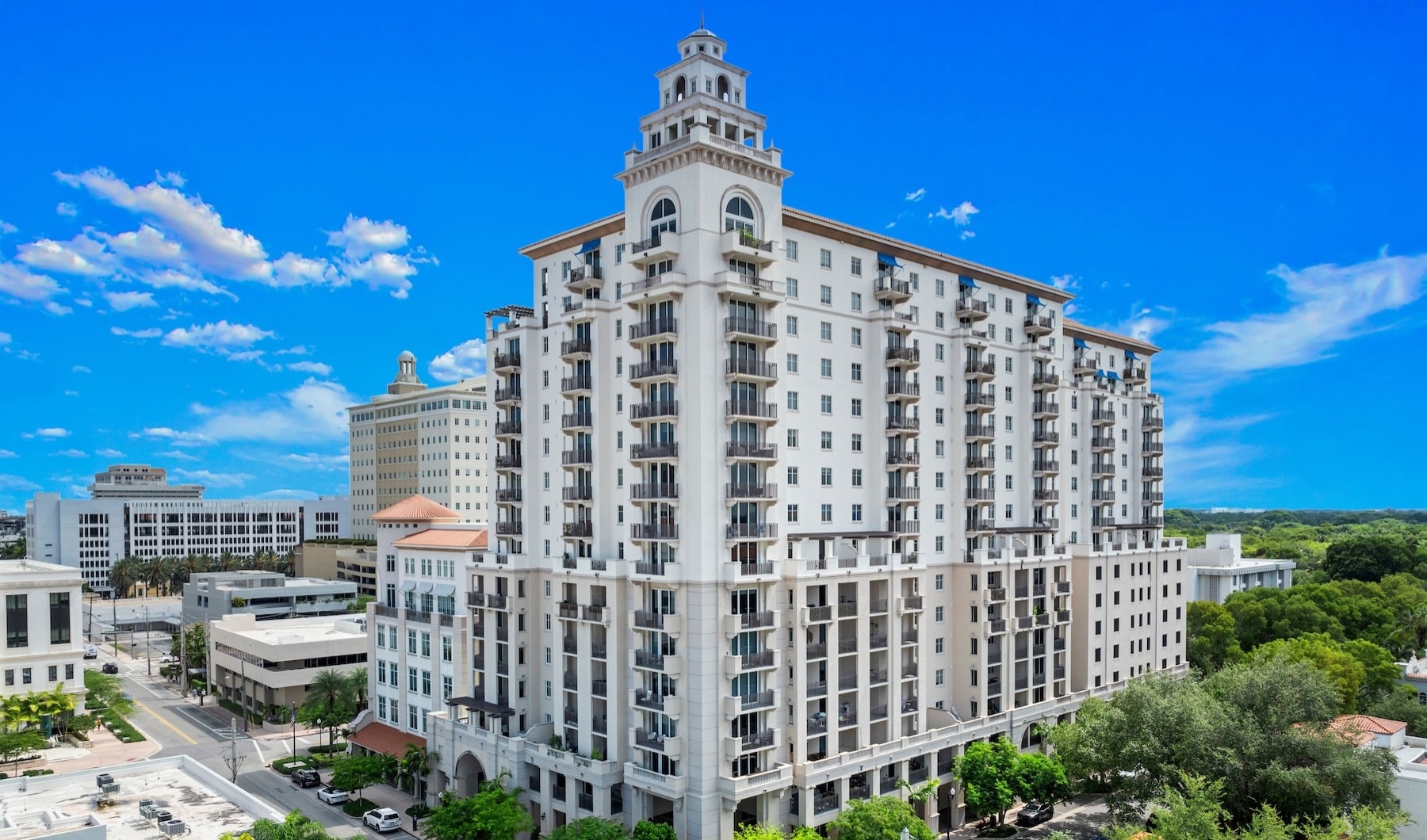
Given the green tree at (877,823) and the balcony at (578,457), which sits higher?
the balcony at (578,457)

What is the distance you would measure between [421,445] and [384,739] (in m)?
96.8

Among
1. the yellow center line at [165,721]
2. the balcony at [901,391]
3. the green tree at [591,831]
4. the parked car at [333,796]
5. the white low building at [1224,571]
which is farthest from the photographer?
the white low building at [1224,571]

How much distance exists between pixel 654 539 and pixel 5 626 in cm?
7346

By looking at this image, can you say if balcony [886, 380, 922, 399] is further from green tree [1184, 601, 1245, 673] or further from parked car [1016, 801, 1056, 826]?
green tree [1184, 601, 1245, 673]

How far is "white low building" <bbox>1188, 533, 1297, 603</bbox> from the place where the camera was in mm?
118812

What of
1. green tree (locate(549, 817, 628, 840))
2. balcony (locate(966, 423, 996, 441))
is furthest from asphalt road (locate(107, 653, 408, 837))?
balcony (locate(966, 423, 996, 441))

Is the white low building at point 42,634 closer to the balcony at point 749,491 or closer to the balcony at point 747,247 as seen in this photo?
the balcony at point 749,491

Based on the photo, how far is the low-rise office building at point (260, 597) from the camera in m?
129

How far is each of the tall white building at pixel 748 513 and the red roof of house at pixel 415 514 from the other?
23.1 metres

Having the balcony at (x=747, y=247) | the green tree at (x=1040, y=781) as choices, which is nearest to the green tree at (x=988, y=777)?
the green tree at (x=1040, y=781)

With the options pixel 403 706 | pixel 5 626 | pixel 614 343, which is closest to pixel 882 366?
pixel 614 343

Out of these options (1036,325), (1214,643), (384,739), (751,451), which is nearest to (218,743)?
(384,739)

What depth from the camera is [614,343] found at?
202 ft

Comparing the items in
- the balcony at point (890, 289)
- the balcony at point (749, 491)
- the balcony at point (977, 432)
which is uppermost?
the balcony at point (890, 289)
